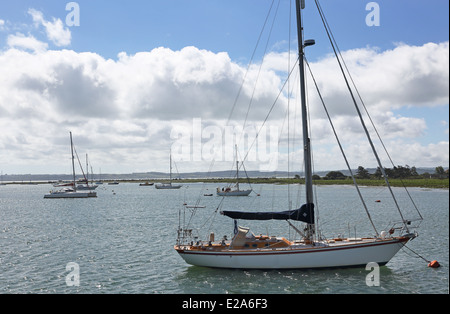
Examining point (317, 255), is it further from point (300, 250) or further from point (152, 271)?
point (152, 271)

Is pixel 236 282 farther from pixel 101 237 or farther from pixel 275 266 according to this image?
pixel 101 237

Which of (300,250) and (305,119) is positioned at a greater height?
(305,119)

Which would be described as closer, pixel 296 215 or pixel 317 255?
pixel 317 255

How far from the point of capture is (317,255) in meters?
21.1

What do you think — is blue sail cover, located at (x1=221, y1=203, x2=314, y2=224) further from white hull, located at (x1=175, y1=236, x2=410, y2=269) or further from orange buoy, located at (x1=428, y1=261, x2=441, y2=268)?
orange buoy, located at (x1=428, y1=261, x2=441, y2=268)

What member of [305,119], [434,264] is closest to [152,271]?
[305,119]

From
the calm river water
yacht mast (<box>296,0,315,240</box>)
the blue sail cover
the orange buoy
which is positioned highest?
yacht mast (<box>296,0,315,240</box>)

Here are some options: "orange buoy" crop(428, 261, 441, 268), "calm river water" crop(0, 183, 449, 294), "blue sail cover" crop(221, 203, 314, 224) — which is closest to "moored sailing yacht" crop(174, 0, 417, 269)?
"blue sail cover" crop(221, 203, 314, 224)

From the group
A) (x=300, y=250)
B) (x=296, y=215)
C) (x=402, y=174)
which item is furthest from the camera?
(x=402, y=174)

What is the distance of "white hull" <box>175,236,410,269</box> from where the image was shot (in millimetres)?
21031

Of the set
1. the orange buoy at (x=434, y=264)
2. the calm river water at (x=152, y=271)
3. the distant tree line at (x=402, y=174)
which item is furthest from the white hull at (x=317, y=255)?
the distant tree line at (x=402, y=174)
